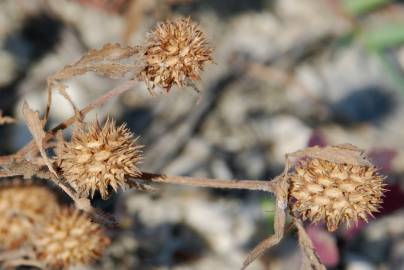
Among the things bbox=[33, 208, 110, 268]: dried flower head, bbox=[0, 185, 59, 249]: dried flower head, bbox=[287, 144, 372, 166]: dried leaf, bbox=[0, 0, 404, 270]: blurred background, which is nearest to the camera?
bbox=[287, 144, 372, 166]: dried leaf

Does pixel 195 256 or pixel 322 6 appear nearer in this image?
pixel 195 256

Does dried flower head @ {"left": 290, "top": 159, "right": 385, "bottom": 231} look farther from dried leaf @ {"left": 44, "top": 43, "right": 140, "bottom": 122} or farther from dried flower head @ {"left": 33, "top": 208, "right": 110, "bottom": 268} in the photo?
dried flower head @ {"left": 33, "top": 208, "right": 110, "bottom": 268}

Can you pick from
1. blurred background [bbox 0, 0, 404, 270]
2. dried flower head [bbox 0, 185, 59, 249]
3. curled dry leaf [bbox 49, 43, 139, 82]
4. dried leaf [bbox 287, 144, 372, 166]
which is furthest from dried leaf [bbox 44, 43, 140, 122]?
blurred background [bbox 0, 0, 404, 270]

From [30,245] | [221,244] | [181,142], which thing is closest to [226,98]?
[181,142]

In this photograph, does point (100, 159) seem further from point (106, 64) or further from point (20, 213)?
point (20, 213)

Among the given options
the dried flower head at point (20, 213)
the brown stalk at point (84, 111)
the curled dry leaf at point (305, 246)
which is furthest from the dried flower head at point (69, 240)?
the curled dry leaf at point (305, 246)

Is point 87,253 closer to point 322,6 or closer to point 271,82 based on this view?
point 271,82
